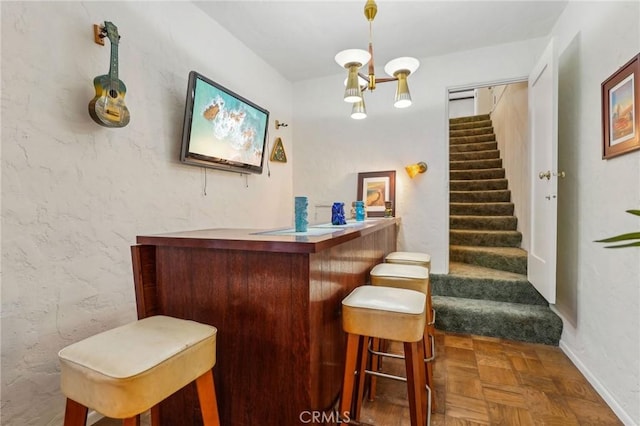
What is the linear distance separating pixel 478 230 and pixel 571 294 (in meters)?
1.64

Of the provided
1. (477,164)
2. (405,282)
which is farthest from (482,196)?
(405,282)

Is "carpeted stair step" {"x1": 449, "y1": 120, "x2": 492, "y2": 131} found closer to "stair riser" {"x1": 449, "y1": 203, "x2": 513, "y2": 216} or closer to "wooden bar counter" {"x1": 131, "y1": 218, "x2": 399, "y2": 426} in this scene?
"stair riser" {"x1": 449, "y1": 203, "x2": 513, "y2": 216}

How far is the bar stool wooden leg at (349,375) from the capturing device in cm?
125

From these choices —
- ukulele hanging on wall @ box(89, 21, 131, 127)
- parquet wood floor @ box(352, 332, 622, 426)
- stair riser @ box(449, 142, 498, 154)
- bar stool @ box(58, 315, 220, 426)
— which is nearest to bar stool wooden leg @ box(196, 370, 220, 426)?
bar stool @ box(58, 315, 220, 426)

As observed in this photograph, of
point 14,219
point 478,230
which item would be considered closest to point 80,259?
point 14,219

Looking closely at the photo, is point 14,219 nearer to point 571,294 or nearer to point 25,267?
point 25,267

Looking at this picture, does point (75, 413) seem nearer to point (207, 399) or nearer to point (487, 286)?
point (207, 399)

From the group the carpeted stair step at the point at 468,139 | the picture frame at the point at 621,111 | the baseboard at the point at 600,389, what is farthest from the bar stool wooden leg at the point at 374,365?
the carpeted stair step at the point at 468,139

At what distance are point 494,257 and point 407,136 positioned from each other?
1.59 meters

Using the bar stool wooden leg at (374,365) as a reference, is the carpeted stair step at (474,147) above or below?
above

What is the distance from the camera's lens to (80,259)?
157cm

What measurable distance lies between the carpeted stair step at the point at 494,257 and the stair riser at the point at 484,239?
0.09 metres

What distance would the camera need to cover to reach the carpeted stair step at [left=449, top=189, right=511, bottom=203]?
4.03 meters

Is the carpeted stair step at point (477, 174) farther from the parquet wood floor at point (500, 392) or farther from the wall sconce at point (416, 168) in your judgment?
the parquet wood floor at point (500, 392)
